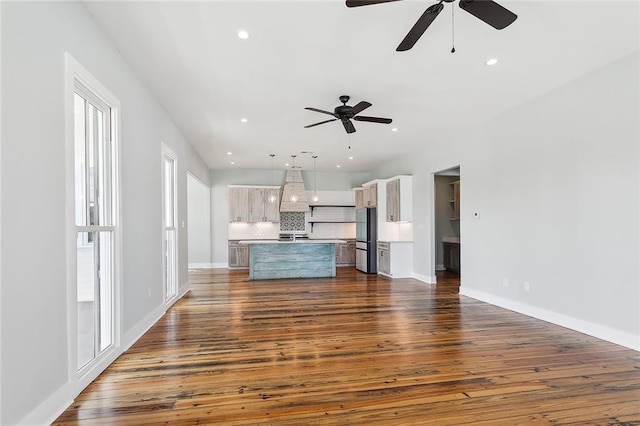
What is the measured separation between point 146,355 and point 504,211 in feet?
16.3

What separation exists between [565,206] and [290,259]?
18.1 ft

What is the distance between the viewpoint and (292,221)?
10523mm

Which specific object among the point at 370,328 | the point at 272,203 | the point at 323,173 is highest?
the point at 323,173

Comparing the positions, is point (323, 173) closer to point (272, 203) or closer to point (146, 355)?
point (272, 203)

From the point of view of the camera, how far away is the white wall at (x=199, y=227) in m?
9.96

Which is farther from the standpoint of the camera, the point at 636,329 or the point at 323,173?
the point at 323,173

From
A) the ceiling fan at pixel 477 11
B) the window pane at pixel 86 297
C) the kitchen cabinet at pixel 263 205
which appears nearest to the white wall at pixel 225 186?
the kitchen cabinet at pixel 263 205

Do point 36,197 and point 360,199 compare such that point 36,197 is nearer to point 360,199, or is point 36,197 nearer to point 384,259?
point 384,259

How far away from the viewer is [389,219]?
839 centimetres

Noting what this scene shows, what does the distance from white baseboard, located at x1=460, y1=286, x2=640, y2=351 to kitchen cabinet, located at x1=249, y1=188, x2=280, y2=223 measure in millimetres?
6115

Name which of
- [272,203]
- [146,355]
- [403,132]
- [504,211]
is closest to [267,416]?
[146,355]

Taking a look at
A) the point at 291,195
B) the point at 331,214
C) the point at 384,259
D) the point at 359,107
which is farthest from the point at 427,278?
the point at 359,107

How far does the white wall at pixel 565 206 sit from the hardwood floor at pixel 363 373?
0.40m

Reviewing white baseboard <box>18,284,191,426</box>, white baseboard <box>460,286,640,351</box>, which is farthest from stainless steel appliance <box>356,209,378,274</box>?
white baseboard <box>18,284,191,426</box>
